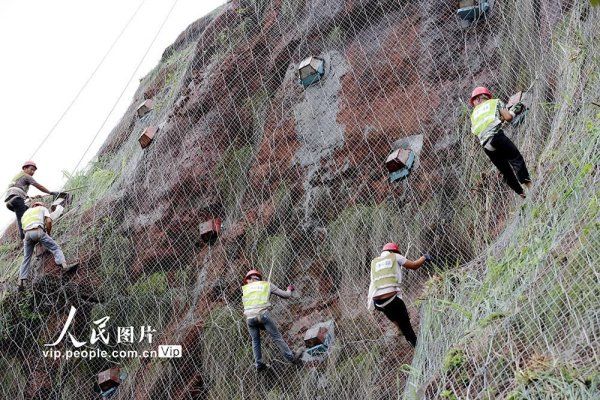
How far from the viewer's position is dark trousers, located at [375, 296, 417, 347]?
8047mm

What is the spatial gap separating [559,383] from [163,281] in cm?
667

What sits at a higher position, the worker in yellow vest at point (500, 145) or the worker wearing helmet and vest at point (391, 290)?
the worker in yellow vest at point (500, 145)

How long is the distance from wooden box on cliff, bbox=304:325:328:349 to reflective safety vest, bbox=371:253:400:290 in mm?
1089

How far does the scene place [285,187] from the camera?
424 inches

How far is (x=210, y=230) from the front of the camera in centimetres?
1096

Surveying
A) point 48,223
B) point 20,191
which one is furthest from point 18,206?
point 48,223

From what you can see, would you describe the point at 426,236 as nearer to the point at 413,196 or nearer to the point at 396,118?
the point at 413,196

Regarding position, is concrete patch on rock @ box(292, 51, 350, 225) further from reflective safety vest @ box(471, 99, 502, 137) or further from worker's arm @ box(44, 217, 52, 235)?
worker's arm @ box(44, 217, 52, 235)

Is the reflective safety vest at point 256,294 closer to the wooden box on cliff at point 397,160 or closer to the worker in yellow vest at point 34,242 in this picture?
the wooden box on cliff at point 397,160

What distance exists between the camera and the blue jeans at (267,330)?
910 cm

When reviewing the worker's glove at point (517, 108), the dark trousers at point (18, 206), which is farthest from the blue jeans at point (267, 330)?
the dark trousers at point (18, 206)

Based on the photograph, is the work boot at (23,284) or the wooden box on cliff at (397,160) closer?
the wooden box on cliff at (397,160)

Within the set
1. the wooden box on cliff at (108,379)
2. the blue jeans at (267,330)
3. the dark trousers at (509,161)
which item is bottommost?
the wooden box on cliff at (108,379)

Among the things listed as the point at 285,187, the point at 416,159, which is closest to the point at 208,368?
the point at 285,187
